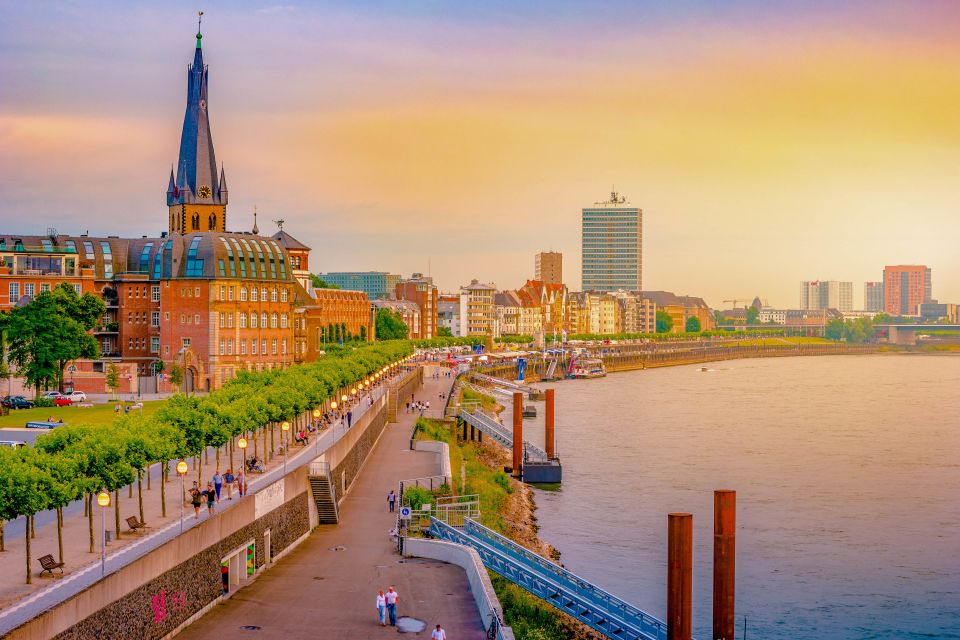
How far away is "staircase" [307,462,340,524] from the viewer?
3703 centimetres

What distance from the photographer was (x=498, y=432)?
69000mm

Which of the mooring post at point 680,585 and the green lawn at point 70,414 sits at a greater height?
the green lawn at point 70,414

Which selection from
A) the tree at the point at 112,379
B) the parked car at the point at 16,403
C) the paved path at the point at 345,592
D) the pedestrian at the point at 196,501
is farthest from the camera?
the tree at the point at 112,379

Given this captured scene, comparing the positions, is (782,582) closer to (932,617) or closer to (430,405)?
(932,617)

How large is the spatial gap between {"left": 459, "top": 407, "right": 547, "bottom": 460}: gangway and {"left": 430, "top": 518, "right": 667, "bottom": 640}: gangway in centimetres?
2817

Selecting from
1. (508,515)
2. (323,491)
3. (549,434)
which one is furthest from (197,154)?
(323,491)

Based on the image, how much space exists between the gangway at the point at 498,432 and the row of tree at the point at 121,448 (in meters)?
17.5

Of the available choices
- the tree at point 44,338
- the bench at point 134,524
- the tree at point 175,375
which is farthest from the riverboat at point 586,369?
the bench at point 134,524

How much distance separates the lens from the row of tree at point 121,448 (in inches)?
910

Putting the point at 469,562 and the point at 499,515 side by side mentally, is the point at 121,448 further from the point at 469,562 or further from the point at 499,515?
the point at 499,515

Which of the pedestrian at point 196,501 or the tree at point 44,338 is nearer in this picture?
the pedestrian at point 196,501

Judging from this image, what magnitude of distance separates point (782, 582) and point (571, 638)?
11.9 metres

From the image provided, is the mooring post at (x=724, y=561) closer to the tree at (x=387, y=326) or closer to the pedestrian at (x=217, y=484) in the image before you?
the pedestrian at (x=217, y=484)

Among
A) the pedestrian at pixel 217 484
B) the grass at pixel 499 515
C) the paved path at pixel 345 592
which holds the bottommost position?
the grass at pixel 499 515
